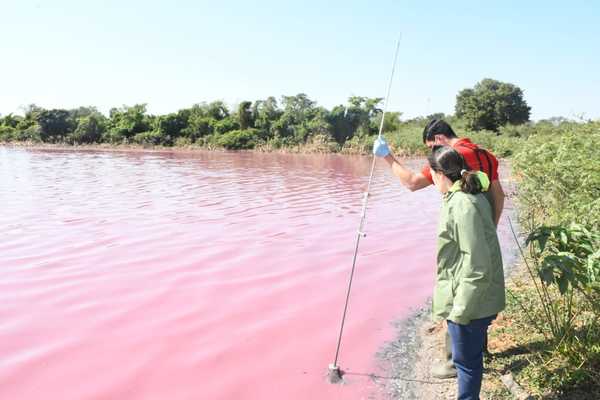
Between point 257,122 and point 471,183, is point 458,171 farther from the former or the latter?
point 257,122

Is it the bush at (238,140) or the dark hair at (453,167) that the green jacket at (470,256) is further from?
the bush at (238,140)

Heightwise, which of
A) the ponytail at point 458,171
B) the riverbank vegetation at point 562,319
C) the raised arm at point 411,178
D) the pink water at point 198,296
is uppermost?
the ponytail at point 458,171

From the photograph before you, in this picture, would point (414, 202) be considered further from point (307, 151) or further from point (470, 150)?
point (307, 151)

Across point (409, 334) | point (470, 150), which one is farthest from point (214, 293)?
point (470, 150)

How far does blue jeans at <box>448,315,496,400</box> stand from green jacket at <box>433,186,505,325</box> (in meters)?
0.07

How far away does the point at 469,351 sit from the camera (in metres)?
2.29

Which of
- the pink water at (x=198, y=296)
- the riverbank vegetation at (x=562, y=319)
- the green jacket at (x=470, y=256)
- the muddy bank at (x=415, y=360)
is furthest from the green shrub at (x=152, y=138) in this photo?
the green jacket at (x=470, y=256)

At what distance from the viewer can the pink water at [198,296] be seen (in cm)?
327

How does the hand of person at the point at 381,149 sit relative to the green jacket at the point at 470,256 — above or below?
above

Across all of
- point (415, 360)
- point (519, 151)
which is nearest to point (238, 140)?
point (519, 151)

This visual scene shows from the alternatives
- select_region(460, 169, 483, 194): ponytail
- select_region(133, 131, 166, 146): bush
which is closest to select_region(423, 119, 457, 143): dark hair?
select_region(460, 169, 483, 194): ponytail

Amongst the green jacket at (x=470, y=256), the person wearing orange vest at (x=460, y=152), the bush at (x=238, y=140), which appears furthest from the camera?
the bush at (x=238, y=140)

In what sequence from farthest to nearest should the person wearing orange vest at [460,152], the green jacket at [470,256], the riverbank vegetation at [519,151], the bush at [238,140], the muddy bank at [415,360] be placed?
1. the bush at [238,140]
2. the muddy bank at [415,360]
3. the person wearing orange vest at [460,152]
4. the riverbank vegetation at [519,151]
5. the green jacket at [470,256]

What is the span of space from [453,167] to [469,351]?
0.92 m
